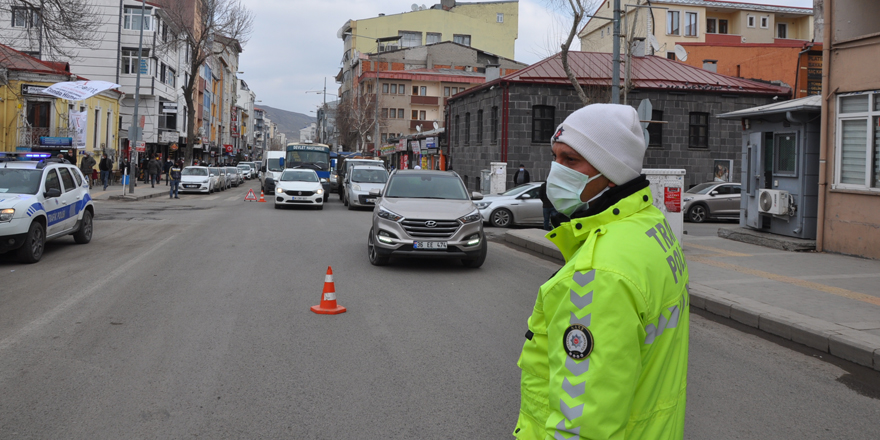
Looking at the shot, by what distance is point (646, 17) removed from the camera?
51.6 meters

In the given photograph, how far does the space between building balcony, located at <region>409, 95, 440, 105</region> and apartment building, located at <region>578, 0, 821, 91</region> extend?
21.5m

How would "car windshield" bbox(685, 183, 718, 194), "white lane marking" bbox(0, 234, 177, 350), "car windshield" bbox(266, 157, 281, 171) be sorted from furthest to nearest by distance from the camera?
1. "car windshield" bbox(266, 157, 281, 171)
2. "car windshield" bbox(685, 183, 718, 194)
3. "white lane marking" bbox(0, 234, 177, 350)

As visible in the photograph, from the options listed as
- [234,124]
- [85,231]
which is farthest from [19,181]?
[234,124]

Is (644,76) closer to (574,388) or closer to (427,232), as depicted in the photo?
(427,232)

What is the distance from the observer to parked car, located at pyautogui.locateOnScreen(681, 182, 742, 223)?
24438 millimetres

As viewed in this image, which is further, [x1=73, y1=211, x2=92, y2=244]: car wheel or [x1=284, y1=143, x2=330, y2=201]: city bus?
[x1=284, y1=143, x2=330, y2=201]: city bus

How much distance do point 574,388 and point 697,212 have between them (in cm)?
2447

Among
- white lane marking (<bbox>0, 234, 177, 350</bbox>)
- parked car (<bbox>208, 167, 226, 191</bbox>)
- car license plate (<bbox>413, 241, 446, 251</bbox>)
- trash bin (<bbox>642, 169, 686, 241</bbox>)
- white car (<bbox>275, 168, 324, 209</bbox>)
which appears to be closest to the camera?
white lane marking (<bbox>0, 234, 177, 350</bbox>)

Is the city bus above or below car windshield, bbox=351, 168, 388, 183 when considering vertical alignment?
above

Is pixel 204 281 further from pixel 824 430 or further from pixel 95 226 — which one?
pixel 95 226

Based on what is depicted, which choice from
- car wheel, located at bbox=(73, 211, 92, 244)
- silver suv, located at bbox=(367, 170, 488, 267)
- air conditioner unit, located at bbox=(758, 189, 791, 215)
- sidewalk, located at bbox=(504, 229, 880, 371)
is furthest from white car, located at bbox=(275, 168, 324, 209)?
air conditioner unit, located at bbox=(758, 189, 791, 215)

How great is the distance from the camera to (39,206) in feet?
37.7

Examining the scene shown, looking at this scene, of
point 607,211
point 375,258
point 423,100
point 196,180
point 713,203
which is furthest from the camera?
Result: point 423,100

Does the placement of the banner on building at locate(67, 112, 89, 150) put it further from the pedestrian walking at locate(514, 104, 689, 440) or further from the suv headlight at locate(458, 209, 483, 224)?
the pedestrian walking at locate(514, 104, 689, 440)
